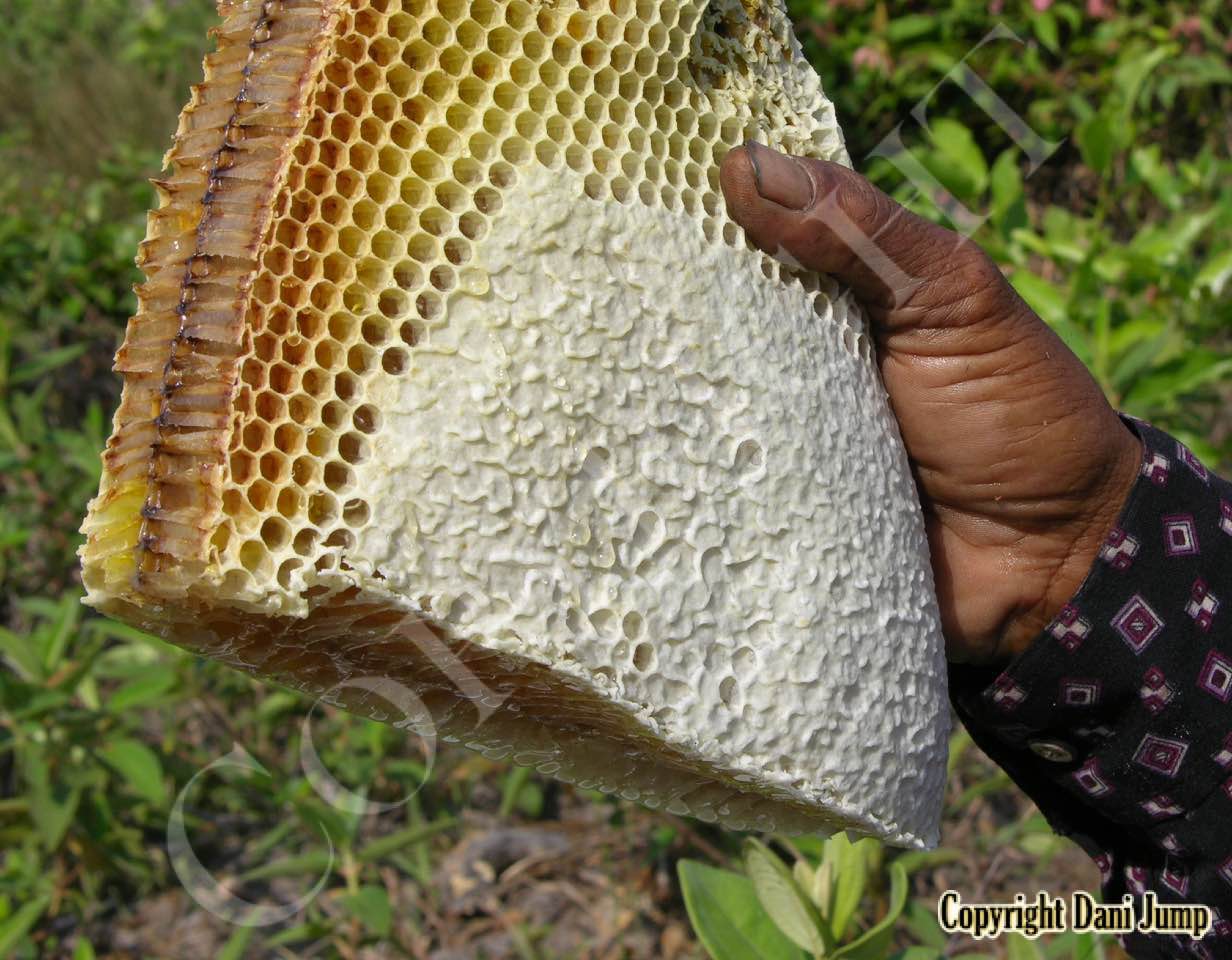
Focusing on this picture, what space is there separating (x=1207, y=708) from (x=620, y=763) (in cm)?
71

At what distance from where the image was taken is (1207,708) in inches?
47.6

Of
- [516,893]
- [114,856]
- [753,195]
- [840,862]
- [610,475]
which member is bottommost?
[114,856]

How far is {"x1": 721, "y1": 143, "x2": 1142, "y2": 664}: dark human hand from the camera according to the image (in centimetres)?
115

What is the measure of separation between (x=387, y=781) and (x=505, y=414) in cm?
171

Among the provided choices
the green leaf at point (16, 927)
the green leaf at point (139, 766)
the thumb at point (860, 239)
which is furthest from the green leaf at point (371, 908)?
the thumb at point (860, 239)

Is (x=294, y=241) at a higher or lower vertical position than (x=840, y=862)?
higher

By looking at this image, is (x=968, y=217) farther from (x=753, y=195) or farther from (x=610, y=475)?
(x=610, y=475)

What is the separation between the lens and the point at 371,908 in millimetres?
1606

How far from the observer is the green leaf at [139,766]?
1.83m

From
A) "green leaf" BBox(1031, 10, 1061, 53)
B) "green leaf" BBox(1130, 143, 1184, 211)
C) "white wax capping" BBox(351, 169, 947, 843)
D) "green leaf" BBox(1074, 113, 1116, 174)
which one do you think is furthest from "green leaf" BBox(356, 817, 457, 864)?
"green leaf" BBox(1031, 10, 1061, 53)

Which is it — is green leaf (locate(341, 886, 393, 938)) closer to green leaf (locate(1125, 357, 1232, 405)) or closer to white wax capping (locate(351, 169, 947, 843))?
white wax capping (locate(351, 169, 947, 843))

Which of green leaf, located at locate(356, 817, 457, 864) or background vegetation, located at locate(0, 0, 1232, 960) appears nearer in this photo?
green leaf, located at locate(356, 817, 457, 864)

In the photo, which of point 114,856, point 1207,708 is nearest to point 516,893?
point 114,856

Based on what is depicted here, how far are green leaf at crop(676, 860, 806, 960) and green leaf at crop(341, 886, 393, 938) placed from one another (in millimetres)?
630
